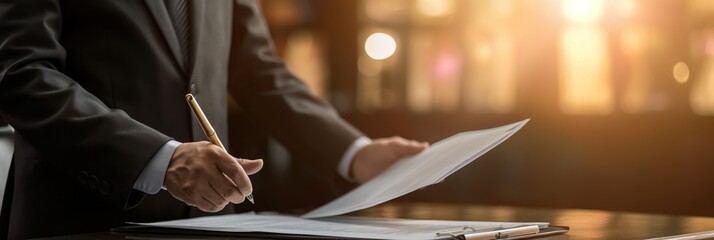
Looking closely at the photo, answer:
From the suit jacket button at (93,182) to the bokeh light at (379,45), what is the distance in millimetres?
3374

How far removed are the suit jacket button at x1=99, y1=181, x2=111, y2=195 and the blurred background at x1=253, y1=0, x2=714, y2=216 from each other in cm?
304

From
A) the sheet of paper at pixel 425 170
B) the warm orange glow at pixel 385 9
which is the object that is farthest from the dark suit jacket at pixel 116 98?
the warm orange glow at pixel 385 9

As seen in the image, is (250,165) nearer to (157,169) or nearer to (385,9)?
(157,169)

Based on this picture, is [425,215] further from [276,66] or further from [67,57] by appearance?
[67,57]

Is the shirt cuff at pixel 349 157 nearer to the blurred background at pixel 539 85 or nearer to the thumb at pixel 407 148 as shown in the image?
the thumb at pixel 407 148

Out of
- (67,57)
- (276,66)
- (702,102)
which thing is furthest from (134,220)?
(702,102)

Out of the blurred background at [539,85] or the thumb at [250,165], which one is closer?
the thumb at [250,165]

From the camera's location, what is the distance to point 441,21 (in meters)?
4.46

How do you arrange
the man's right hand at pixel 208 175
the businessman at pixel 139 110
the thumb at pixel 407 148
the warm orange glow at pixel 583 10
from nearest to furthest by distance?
the man's right hand at pixel 208 175 → the businessman at pixel 139 110 → the thumb at pixel 407 148 → the warm orange glow at pixel 583 10

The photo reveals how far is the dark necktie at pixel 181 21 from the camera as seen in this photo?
1.46 metres

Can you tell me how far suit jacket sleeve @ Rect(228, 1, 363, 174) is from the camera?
1.62 m

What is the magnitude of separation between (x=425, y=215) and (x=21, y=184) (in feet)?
1.92

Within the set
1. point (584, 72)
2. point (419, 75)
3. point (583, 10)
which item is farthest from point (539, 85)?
point (419, 75)

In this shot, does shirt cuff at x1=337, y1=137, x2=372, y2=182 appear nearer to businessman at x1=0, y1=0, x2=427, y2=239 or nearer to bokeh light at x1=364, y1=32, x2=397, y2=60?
businessman at x1=0, y1=0, x2=427, y2=239
